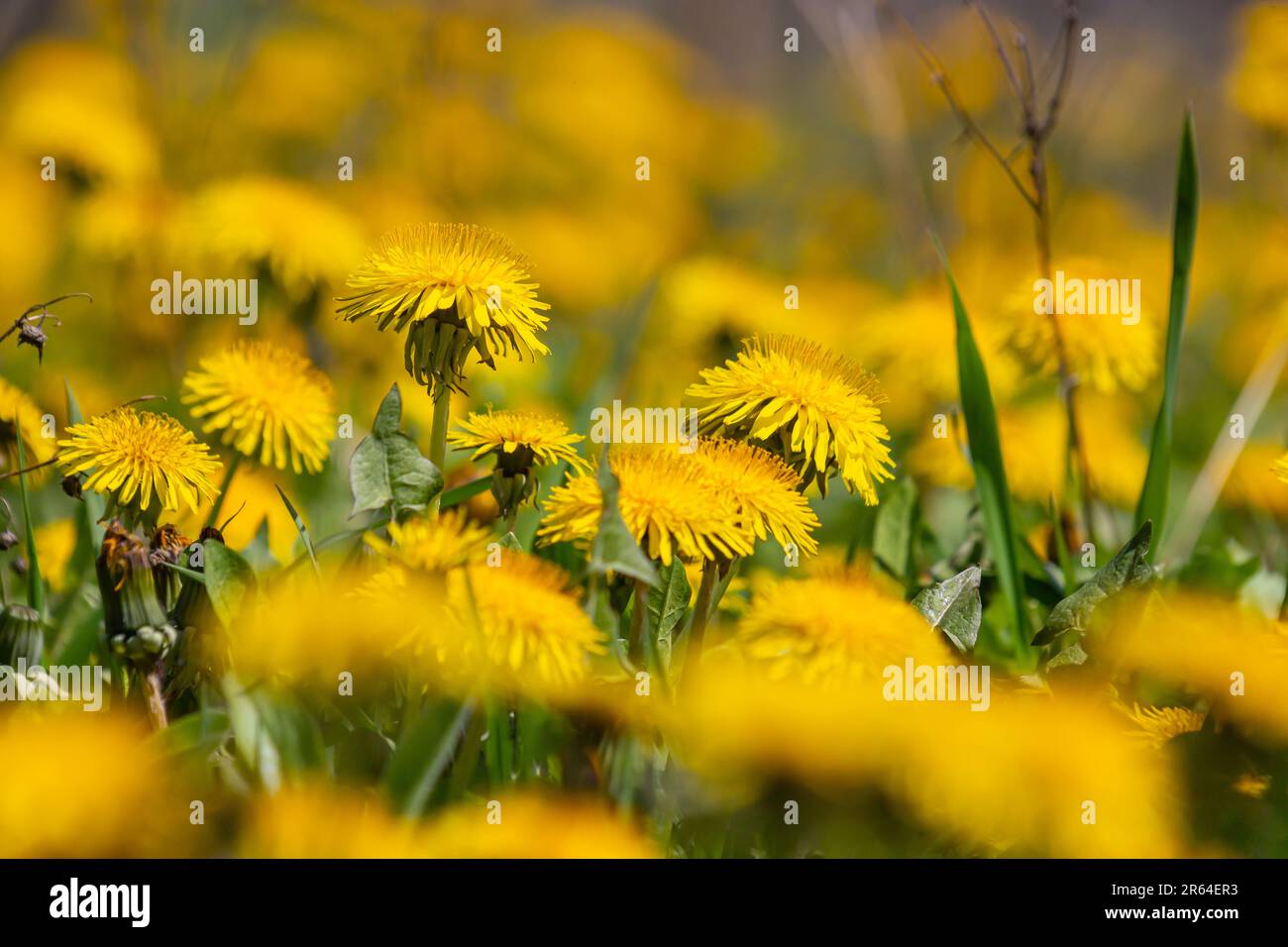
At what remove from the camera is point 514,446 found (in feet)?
3.49

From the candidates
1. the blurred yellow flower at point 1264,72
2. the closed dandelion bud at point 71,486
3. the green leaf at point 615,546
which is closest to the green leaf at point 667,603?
the green leaf at point 615,546

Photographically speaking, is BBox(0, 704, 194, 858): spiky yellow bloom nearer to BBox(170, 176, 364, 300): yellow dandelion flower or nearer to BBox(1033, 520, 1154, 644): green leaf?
BBox(1033, 520, 1154, 644): green leaf

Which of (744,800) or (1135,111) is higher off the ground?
(1135,111)

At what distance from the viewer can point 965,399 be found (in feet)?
4.04

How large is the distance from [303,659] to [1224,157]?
10.6ft

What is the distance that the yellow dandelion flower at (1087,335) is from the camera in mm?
1623

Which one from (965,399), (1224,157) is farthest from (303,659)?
(1224,157)

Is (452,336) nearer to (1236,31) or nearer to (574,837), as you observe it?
(574,837)

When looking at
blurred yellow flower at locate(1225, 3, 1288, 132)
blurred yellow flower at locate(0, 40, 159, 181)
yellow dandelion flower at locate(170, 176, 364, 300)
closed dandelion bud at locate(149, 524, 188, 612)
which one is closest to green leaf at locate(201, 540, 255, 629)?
closed dandelion bud at locate(149, 524, 188, 612)

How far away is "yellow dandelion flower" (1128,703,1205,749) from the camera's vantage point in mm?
1040

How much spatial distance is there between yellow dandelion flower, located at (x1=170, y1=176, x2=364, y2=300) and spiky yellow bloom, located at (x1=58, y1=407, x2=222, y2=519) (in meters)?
0.73

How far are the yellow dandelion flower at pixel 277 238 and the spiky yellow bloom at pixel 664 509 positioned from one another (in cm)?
89

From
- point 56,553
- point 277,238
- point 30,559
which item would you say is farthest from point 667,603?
point 277,238

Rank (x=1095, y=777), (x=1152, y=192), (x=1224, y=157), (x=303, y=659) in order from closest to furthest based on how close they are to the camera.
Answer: (x=1095, y=777) < (x=303, y=659) < (x=1224, y=157) < (x=1152, y=192)
